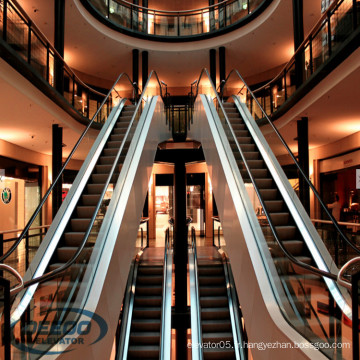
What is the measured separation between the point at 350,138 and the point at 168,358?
8.97 meters

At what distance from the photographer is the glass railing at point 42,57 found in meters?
6.96

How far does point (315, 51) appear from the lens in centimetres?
842

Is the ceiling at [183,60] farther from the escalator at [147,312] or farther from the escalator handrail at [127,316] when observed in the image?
the escalator at [147,312]

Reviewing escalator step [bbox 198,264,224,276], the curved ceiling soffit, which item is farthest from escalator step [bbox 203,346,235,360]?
the curved ceiling soffit

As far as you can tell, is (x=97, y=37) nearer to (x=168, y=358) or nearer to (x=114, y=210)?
(x=114, y=210)

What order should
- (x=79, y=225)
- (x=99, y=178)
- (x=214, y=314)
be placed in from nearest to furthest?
(x=79, y=225)
(x=99, y=178)
(x=214, y=314)

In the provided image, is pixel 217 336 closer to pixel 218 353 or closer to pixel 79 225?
pixel 218 353

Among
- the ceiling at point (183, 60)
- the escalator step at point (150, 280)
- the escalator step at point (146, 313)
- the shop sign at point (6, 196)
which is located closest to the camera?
the ceiling at point (183, 60)

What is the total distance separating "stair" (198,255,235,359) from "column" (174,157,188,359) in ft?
2.29

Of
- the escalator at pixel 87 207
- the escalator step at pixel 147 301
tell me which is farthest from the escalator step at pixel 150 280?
the escalator at pixel 87 207

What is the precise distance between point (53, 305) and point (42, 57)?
713 centimetres

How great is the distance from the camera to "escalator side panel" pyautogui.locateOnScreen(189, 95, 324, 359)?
3.74m

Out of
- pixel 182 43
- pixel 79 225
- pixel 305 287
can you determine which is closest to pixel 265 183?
pixel 305 287

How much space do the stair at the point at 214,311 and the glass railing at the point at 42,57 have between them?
22.0 ft
